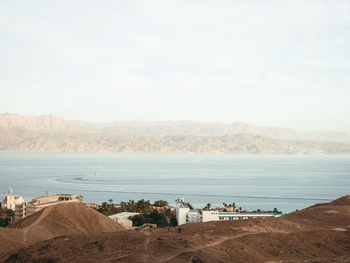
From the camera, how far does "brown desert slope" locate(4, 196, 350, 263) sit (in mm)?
22297

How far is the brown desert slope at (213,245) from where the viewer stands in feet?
73.2

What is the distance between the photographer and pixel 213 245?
989 inches

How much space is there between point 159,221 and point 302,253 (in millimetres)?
31052

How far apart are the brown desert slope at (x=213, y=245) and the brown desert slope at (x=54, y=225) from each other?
6.44m

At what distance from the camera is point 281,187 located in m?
120

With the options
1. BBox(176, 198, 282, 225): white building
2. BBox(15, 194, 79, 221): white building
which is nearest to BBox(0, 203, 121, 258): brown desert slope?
BBox(176, 198, 282, 225): white building

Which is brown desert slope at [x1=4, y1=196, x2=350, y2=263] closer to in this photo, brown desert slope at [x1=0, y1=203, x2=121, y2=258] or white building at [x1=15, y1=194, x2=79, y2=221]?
brown desert slope at [x1=0, y1=203, x2=121, y2=258]

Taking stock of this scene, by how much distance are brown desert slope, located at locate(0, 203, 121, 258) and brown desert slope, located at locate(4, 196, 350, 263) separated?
644cm

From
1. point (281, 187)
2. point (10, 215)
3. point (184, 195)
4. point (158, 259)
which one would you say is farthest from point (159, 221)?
point (281, 187)

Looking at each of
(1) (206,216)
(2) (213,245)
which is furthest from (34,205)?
(2) (213,245)

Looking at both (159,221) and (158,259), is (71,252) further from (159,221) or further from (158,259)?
(159,221)

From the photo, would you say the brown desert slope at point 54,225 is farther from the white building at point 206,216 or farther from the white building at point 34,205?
the white building at point 34,205

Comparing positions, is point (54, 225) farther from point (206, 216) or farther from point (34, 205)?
point (206, 216)

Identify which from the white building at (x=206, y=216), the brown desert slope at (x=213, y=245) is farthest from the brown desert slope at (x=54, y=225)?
the white building at (x=206, y=216)
